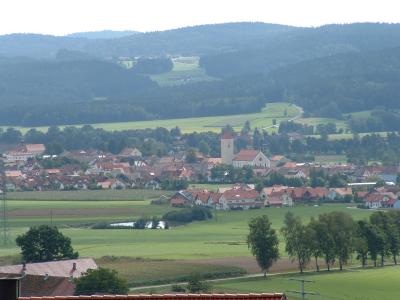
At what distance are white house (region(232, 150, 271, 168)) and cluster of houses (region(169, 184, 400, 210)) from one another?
2860 centimetres

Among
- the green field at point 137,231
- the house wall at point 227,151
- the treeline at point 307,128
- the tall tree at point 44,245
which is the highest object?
the treeline at point 307,128

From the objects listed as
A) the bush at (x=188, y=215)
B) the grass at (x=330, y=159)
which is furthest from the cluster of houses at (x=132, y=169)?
the bush at (x=188, y=215)

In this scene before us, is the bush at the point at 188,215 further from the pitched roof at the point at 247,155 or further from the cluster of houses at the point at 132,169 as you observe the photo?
the pitched roof at the point at 247,155

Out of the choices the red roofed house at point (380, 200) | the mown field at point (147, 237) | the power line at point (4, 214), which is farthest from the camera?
the red roofed house at point (380, 200)

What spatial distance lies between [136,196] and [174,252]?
35668 millimetres

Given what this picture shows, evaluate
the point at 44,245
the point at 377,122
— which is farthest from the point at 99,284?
the point at 377,122

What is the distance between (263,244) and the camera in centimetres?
5819

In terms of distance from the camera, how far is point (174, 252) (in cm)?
6384

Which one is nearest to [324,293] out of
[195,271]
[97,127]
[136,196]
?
[195,271]

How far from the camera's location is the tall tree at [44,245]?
2050 inches

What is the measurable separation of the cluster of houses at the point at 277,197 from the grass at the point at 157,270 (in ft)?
110

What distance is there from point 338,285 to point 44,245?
31.7ft

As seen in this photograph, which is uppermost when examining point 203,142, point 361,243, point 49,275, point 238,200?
point 203,142

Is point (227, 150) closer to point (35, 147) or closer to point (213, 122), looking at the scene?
point (35, 147)
